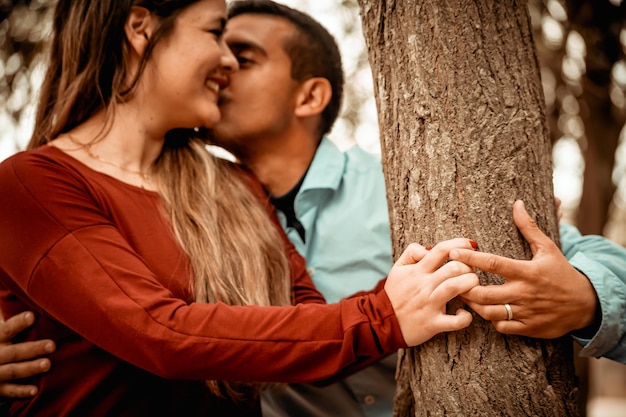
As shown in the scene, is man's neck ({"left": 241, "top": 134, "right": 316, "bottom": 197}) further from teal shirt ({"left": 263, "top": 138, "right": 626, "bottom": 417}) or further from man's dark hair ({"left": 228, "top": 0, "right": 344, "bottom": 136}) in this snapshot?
man's dark hair ({"left": 228, "top": 0, "right": 344, "bottom": 136})

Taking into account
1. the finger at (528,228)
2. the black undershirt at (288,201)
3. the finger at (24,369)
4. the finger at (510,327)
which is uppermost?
the finger at (528,228)

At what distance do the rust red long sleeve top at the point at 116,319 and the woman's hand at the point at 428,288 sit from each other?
0.05 m

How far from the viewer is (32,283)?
5.63 ft

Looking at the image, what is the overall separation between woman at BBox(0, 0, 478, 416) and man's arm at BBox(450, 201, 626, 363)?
7 centimetres

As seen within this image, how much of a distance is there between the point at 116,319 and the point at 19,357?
0.53m

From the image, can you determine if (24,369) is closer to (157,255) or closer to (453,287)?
(157,255)

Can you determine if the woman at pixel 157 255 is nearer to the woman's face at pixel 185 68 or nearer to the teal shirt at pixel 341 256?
the woman's face at pixel 185 68

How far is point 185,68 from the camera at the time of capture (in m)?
2.30

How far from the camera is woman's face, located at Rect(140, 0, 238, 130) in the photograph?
2289 mm

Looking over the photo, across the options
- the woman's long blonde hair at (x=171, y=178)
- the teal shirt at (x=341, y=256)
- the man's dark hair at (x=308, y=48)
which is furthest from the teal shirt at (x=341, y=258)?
the man's dark hair at (x=308, y=48)

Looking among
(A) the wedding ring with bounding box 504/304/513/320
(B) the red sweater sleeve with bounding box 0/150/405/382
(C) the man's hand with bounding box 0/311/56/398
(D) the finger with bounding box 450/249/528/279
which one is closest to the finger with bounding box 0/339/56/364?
(C) the man's hand with bounding box 0/311/56/398

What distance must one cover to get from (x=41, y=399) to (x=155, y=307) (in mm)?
606

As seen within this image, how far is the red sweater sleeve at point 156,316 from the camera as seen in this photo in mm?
1618

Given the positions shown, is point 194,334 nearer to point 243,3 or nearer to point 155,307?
point 155,307
